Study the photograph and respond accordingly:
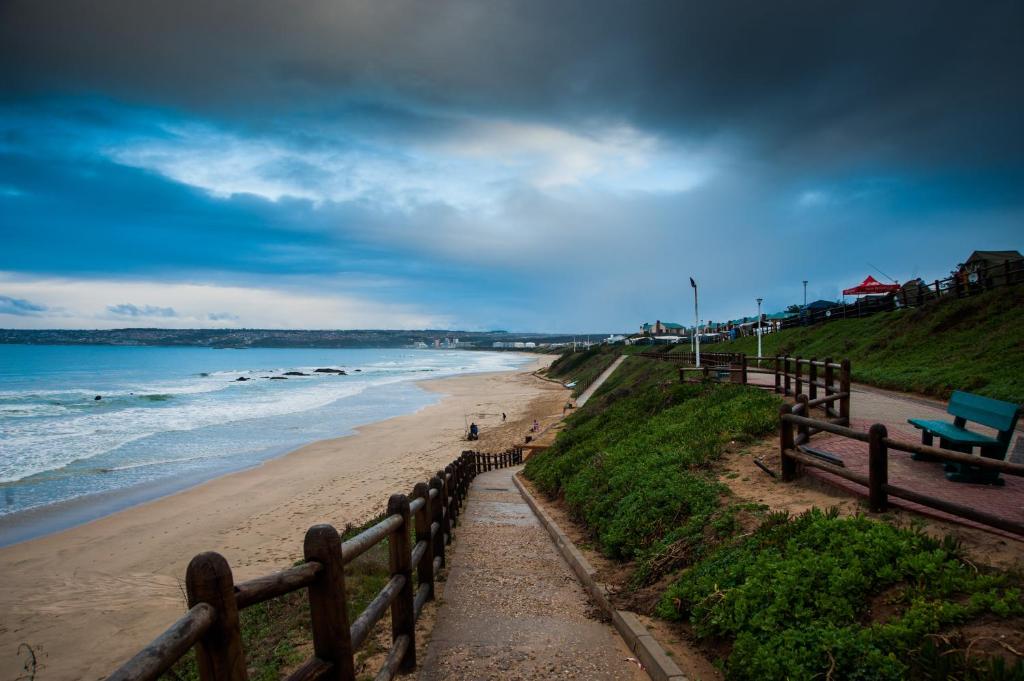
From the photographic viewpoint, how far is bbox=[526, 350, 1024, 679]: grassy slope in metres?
3.70

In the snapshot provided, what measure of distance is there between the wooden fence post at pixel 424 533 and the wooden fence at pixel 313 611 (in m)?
0.14

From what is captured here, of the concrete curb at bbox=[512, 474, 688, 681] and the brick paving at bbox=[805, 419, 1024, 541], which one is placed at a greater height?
the brick paving at bbox=[805, 419, 1024, 541]

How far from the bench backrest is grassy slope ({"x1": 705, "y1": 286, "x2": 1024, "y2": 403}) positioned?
8.20 metres

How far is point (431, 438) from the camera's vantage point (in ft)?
98.7

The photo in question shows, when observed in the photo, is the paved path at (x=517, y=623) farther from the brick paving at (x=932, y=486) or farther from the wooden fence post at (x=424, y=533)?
the brick paving at (x=932, y=486)

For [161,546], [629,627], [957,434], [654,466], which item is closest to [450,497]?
[654,466]

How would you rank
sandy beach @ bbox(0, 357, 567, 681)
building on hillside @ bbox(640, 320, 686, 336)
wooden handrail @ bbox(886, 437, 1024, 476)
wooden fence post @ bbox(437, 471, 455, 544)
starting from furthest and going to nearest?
1. building on hillside @ bbox(640, 320, 686, 336)
2. sandy beach @ bbox(0, 357, 567, 681)
3. wooden fence post @ bbox(437, 471, 455, 544)
4. wooden handrail @ bbox(886, 437, 1024, 476)

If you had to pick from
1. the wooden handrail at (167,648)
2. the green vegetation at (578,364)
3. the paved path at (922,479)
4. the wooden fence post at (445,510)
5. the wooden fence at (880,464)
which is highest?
the wooden handrail at (167,648)

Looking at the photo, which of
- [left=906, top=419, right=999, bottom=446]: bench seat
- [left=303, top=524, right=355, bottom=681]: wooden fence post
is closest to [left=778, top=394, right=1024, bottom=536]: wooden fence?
[left=906, top=419, right=999, bottom=446]: bench seat

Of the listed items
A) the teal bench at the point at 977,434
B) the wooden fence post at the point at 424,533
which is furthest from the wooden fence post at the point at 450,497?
the teal bench at the point at 977,434

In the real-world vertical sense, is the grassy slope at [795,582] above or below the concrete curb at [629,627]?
above

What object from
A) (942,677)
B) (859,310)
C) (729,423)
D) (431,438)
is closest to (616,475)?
(729,423)

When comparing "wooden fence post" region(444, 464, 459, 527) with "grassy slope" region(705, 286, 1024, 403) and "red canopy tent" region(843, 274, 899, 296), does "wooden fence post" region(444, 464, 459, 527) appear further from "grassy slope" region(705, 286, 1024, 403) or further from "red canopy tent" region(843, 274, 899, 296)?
"red canopy tent" region(843, 274, 899, 296)

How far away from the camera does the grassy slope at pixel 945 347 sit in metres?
15.8
